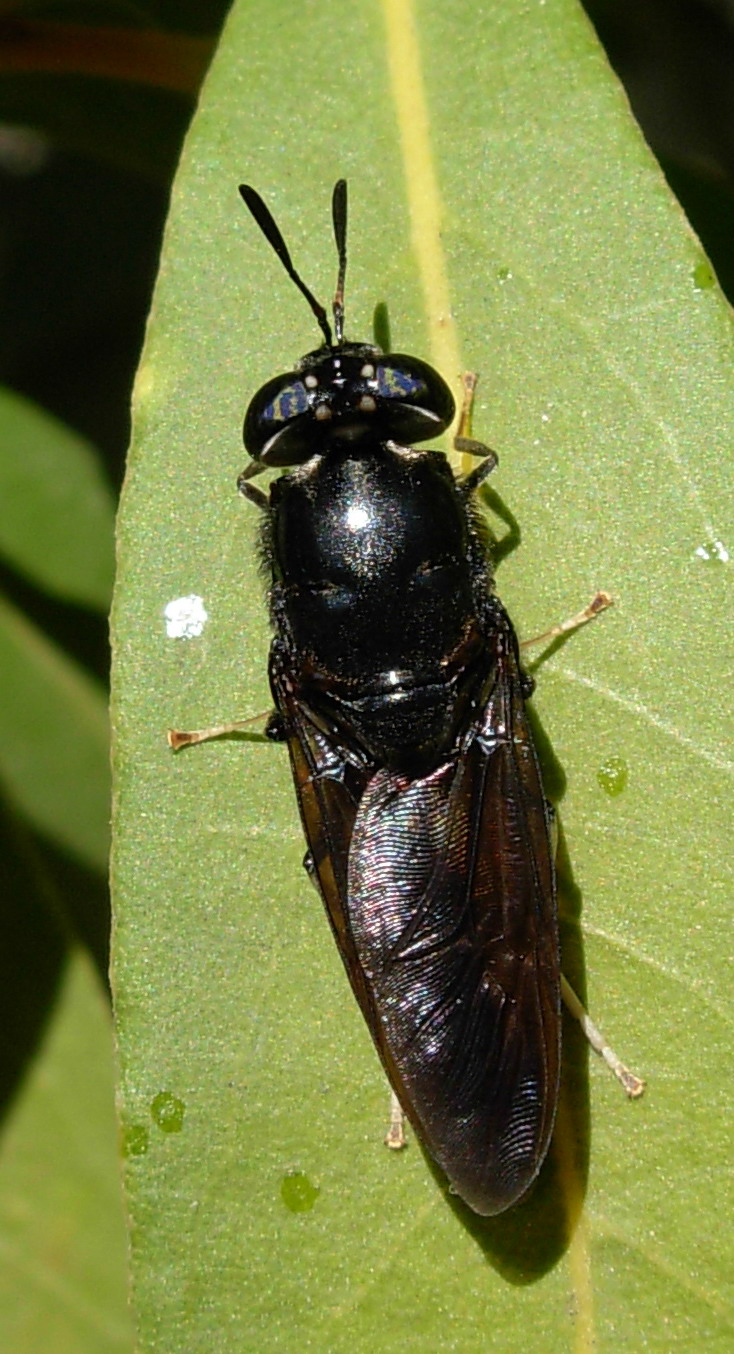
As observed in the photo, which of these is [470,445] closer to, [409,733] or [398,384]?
[398,384]

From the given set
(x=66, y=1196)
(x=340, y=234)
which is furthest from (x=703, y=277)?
(x=66, y=1196)

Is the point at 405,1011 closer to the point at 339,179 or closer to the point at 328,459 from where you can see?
the point at 328,459

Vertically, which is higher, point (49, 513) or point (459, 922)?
point (459, 922)

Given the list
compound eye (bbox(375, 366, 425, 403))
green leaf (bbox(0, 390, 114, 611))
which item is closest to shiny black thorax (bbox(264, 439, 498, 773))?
compound eye (bbox(375, 366, 425, 403))

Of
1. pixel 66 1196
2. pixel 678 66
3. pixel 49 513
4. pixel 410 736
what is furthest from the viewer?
pixel 678 66

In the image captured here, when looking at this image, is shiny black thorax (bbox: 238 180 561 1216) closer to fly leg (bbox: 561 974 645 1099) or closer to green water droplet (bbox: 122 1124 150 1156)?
fly leg (bbox: 561 974 645 1099)

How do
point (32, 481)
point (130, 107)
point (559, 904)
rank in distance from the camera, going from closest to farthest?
A: point (559, 904) < point (130, 107) < point (32, 481)

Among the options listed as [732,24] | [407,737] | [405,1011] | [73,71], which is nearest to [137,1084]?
[405,1011]
